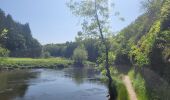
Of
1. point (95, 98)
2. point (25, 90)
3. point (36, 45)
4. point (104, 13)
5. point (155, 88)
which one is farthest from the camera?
point (36, 45)

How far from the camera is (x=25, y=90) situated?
135ft

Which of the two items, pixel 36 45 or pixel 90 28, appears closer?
pixel 90 28

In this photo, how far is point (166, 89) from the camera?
17891mm

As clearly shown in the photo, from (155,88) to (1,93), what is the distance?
23.5 meters

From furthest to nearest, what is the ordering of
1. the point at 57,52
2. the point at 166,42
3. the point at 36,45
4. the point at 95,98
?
the point at 57,52
the point at 36,45
the point at 95,98
the point at 166,42

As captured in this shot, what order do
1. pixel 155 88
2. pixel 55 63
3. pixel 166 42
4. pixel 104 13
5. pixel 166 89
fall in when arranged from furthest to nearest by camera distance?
1. pixel 55 63
2. pixel 104 13
3. pixel 166 42
4. pixel 155 88
5. pixel 166 89

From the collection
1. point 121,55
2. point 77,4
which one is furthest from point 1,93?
point 121,55

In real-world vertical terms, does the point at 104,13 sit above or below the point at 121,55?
above

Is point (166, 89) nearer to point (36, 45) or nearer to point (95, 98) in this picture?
point (95, 98)

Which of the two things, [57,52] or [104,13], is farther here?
[57,52]

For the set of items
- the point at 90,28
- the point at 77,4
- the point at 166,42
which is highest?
the point at 77,4

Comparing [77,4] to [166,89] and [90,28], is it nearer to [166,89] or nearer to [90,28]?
[90,28]

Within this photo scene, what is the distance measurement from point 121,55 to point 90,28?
24749 mm

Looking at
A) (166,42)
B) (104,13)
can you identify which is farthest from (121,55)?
(166,42)
